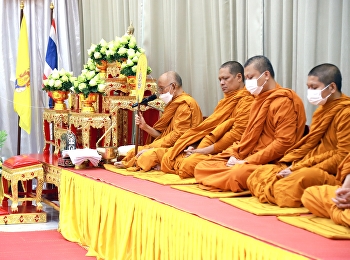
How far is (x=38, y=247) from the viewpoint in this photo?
5223mm

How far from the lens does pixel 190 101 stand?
6.06 m

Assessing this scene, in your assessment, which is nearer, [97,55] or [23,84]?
[97,55]

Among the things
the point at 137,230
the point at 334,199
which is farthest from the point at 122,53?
the point at 334,199

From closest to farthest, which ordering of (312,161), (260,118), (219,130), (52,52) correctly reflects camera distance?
(312,161) < (260,118) < (219,130) < (52,52)

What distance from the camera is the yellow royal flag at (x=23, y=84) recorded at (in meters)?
8.97

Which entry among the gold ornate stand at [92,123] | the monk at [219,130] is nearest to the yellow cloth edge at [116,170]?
the monk at [219,130]

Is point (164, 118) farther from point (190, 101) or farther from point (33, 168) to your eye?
point (33, 168)

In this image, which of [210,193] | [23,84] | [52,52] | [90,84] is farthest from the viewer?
[52,52]

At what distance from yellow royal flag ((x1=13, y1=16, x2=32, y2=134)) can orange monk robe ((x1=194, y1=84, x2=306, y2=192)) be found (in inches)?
188

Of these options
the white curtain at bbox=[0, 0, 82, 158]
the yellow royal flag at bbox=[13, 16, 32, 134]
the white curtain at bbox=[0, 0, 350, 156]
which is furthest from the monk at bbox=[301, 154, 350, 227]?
the white curtain at bbox=[0, 0, 82, 158]

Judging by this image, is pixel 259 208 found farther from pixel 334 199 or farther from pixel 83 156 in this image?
pixel 83 156

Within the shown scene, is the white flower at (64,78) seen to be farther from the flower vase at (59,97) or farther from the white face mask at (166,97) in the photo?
the white face mask at (166,97)

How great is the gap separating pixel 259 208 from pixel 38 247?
7.22 feet

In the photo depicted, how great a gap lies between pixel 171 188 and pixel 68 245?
1.18 metres
